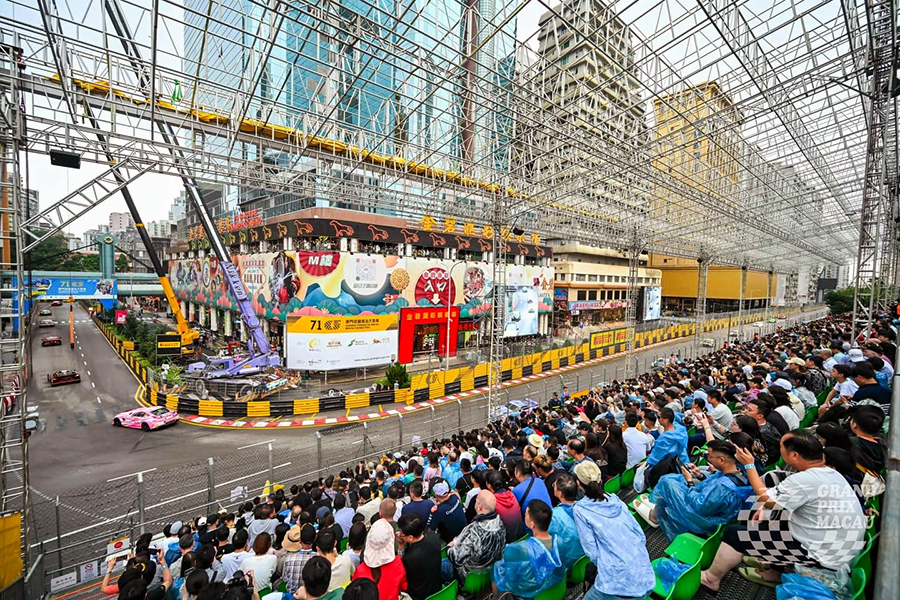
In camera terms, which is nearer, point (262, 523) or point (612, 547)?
point (612, 547)

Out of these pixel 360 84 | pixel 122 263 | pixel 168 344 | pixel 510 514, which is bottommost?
pixel 168 344

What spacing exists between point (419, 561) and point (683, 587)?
1866 mm

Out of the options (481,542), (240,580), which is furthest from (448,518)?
(240,580)

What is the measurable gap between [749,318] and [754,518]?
1998 inches

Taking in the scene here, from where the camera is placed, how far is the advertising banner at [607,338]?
26.2 metres

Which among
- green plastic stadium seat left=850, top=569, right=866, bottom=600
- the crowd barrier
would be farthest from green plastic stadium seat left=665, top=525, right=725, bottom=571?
the crowd barrier

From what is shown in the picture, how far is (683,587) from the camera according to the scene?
254cm

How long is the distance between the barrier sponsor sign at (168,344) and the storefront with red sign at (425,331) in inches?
455

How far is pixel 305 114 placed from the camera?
11.5 meters

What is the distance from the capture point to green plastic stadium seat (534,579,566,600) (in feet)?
8.95

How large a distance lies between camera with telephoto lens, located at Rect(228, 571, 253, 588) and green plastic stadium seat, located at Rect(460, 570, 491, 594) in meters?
1.76

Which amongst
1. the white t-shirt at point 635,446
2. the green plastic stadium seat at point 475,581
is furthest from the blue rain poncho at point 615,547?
the white t-shirt at point 635,446

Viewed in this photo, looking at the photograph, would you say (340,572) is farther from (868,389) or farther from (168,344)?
(168,344)

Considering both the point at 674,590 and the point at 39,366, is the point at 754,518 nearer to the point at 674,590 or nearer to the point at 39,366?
the point at 674,590
